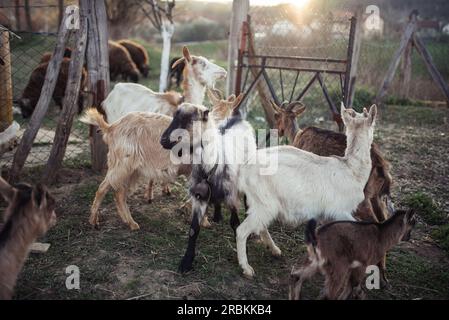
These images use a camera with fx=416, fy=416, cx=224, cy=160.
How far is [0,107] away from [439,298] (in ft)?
19.2

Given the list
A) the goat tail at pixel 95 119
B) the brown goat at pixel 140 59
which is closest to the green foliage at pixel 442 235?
the goat tail at pixel 95 119

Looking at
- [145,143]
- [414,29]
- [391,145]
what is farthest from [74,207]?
[414,29]

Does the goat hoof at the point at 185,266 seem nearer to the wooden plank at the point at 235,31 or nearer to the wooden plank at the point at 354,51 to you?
the wooden plank at the point at 354,51

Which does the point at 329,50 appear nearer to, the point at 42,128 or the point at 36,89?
the point at 42,128

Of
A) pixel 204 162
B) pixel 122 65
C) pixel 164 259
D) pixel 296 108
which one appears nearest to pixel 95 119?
pixel 204 162

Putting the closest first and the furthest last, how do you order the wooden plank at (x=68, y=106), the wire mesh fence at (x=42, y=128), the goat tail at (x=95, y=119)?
the goat tail at (x=95, y=119), the wooden plank at (x=68, y=106), the wire mesh fence at (x=42, y=128)

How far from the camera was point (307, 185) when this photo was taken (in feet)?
11.3

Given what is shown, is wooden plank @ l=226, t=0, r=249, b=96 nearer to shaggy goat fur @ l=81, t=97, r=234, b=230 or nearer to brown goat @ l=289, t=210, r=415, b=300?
shaggy goat fur @ l=81, t=97, r=234, b=230

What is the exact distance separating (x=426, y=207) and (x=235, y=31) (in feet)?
13.0

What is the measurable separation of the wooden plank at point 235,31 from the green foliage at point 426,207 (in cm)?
340

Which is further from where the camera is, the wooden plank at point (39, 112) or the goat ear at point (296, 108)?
the goat ear at point (296, 108)

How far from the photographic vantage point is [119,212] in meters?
4.36

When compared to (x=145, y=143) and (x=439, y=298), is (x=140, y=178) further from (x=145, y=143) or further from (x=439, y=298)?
(x=439, y=298)

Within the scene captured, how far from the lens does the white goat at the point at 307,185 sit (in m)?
3.45
